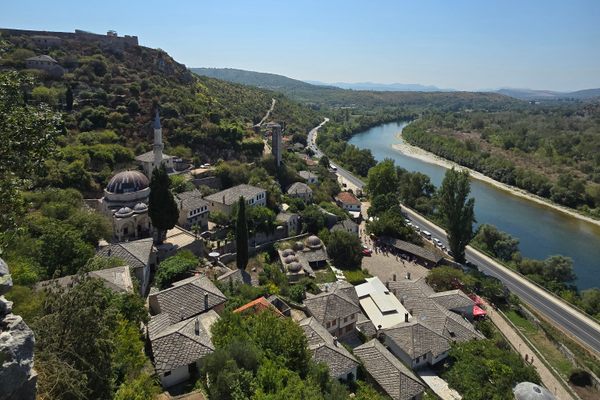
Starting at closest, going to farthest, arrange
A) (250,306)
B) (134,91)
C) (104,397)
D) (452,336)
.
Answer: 1. (104,397)
2. (250,306)
3. (452,336)
4. (134,91)

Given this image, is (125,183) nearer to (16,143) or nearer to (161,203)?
(161,203)

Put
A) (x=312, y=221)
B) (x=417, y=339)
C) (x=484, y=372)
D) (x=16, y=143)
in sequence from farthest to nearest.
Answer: (x=312, y=221)
(x=417, y=339)
(x=484, y=372)
(x=16, y=143)

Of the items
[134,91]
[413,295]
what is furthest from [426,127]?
[413,295]

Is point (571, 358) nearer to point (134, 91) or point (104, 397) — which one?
point (104, 397)

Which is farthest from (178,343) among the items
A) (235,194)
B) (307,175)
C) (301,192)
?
(307,175)

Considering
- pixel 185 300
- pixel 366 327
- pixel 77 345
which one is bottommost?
pixel 366 327

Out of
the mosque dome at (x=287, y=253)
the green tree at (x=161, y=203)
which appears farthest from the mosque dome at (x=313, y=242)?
the green tree at (x=161, y=203)

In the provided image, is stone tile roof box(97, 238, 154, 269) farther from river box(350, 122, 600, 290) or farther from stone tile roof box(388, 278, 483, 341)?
river box(350, 122, 600, 290)

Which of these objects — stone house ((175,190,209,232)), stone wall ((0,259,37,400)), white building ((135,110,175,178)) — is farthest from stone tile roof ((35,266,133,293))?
white building ((135,110,175,178))

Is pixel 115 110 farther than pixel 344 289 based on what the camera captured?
Yes
